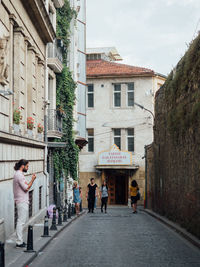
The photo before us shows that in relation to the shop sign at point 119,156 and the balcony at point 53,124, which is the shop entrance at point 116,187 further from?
the balcony at point 53,124

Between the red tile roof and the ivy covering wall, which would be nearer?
the ivy covering wall

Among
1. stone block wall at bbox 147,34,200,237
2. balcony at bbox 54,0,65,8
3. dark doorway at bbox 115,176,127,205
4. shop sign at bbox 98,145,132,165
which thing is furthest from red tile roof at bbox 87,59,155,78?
stone block wall at bbox 147,34,200,237

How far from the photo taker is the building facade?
465 inches

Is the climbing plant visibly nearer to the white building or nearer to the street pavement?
the street pavement

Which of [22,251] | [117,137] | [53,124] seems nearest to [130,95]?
[117,137]

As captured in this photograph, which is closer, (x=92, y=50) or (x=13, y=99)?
(x=13, y=99)

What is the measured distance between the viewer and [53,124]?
21562 millimetres

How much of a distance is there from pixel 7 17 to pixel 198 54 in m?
4.97

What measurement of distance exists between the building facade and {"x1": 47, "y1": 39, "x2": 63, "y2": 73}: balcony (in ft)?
0.33

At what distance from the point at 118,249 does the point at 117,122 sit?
94.4 ft

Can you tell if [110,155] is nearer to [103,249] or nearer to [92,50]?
[92,50]

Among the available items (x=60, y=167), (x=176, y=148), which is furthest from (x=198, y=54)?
(x=60, y=167)

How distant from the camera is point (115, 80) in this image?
39.5m

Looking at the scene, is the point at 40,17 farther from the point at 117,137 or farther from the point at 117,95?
the point at 117,137
